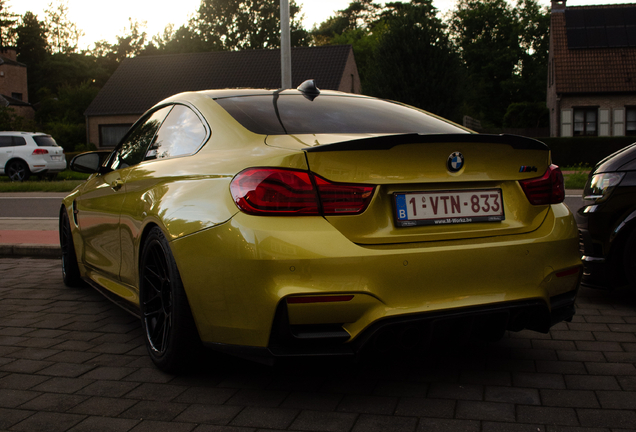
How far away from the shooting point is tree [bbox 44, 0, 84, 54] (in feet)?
290

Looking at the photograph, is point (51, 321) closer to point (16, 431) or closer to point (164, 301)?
point (164, 301)

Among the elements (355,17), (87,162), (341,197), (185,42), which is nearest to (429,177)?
(341,197)

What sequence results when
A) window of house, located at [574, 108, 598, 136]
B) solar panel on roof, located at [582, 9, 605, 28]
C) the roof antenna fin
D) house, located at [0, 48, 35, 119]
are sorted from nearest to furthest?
1. the roof antenna fin
2. window of house, located at [574, 108, 598, 136]
3. solar panel on roof, located at [582, 9, 605, 28]
4. house, located at [0, 48, 35, 119]

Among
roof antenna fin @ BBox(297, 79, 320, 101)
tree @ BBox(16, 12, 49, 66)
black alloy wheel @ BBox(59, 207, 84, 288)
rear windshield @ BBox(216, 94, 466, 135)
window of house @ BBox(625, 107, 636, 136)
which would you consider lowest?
black alloy wheel @ BBox(59, 207, 84, 288)

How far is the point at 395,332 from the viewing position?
282cm

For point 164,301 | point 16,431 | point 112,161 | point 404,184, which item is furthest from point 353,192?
point 112,161

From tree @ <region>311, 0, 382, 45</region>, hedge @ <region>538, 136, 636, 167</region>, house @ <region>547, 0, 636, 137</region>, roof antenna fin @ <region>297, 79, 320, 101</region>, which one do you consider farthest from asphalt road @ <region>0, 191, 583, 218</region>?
tree @ <region>311, 0, 382, 45</region>

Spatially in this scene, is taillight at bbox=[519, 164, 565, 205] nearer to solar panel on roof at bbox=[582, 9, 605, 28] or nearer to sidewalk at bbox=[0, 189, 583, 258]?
sidewalk at bbox=[0, 189, 583, 258]

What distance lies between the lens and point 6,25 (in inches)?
3132

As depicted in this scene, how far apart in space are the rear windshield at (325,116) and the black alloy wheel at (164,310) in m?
0.77

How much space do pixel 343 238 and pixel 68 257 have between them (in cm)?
374

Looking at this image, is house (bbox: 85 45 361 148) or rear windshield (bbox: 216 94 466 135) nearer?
rear windshield (bbox: 216 94 466 135)

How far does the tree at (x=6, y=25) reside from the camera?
259ft

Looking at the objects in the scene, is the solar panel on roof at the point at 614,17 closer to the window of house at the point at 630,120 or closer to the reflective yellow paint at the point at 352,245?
the window of house at the point at 630,120
